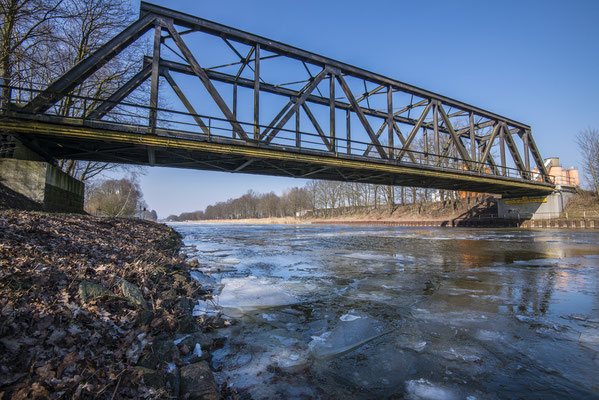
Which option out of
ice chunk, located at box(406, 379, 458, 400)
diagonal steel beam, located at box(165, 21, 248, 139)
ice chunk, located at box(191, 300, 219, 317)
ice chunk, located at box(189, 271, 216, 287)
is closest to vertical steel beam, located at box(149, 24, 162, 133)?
diagonal steel beam, located at box(165, 21, 248, 139)

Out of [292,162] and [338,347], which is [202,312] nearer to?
[338,347]

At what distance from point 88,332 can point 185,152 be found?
11067mm

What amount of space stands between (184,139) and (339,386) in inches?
429

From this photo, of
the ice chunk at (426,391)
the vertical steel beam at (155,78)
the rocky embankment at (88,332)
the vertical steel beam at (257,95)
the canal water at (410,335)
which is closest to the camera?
the rocky embankment at (88,332)

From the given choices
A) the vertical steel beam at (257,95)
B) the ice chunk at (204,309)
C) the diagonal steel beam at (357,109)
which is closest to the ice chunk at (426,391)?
the ice chunk at (204,309)

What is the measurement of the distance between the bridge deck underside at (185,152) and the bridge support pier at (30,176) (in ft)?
1.75

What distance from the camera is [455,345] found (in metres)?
2.81

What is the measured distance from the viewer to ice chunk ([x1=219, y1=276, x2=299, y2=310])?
4324mm

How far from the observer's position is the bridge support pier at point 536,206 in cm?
2966

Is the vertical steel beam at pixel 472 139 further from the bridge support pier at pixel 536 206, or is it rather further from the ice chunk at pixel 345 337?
the ice chunk at pixel 345 337

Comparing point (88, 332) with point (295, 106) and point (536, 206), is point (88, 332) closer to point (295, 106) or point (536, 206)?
point (295, 106)

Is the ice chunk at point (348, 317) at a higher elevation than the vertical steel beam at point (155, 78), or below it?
below

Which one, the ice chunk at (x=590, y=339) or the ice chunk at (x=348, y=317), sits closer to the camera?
the ice chunk at (x=590, y=339)

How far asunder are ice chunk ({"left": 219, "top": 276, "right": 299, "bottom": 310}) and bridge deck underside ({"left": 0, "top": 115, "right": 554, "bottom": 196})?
24.7 ft
